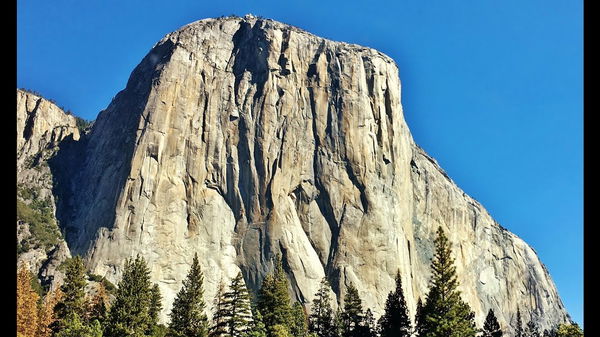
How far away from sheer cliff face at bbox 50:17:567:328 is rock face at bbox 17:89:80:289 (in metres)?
5.70

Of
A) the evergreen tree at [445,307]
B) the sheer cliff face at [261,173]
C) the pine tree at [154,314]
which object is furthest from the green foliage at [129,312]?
the sheer cliff face at [261,173]

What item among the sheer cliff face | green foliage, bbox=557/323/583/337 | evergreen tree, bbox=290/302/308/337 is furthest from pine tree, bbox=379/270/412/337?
the sheer cliff face

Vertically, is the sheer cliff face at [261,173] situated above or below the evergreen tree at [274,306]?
above

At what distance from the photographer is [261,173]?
447 ft

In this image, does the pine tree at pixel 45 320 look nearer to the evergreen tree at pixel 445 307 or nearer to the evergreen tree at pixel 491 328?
the evergreen tree at pixel 445 307

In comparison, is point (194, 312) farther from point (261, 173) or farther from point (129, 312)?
point (261, 173)

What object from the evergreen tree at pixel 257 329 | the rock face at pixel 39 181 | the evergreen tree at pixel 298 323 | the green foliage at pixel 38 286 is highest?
the rock face at pixel 39 181

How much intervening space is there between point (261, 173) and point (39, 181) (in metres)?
63.1

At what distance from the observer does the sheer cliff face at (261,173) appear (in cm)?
12800

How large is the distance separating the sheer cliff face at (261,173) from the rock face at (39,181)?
5697mm

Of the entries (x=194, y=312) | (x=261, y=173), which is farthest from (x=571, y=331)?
(x=261, y=173)

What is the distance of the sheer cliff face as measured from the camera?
128 metres

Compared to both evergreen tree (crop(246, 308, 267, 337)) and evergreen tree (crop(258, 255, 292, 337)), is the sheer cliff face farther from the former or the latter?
evergreen tree (crop(246, 308, 267, 337))
